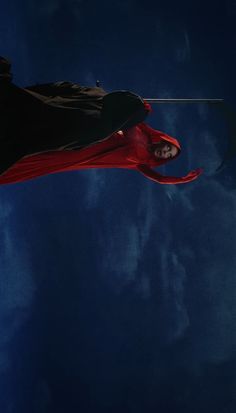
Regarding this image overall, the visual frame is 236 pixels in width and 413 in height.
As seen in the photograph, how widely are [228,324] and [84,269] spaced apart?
1683mm

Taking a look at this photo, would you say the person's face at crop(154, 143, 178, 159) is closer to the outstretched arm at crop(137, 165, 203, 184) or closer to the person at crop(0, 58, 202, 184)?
the outstretched arm at crop(137, 165, 203, 184)

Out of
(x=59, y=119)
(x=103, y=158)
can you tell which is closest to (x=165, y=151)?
(x=103, y=158)

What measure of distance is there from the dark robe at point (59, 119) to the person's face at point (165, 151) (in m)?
0.64

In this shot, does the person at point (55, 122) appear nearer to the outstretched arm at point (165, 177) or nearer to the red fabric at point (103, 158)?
the red fabric at point (103, 158)

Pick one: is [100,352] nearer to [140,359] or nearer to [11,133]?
[140,359]

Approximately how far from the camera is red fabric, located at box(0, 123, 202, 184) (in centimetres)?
313

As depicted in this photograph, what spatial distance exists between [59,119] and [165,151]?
41.2 inches

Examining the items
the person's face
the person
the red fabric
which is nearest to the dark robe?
the person

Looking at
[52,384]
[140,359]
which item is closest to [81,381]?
[52,384]

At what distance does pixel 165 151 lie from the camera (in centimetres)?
352

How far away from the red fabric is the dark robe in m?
0.23

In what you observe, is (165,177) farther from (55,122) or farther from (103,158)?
(55,122)

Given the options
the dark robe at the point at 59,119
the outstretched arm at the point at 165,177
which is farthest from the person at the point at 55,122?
the outstretched arm at the point at 165,177

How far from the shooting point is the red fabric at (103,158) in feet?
10.3
